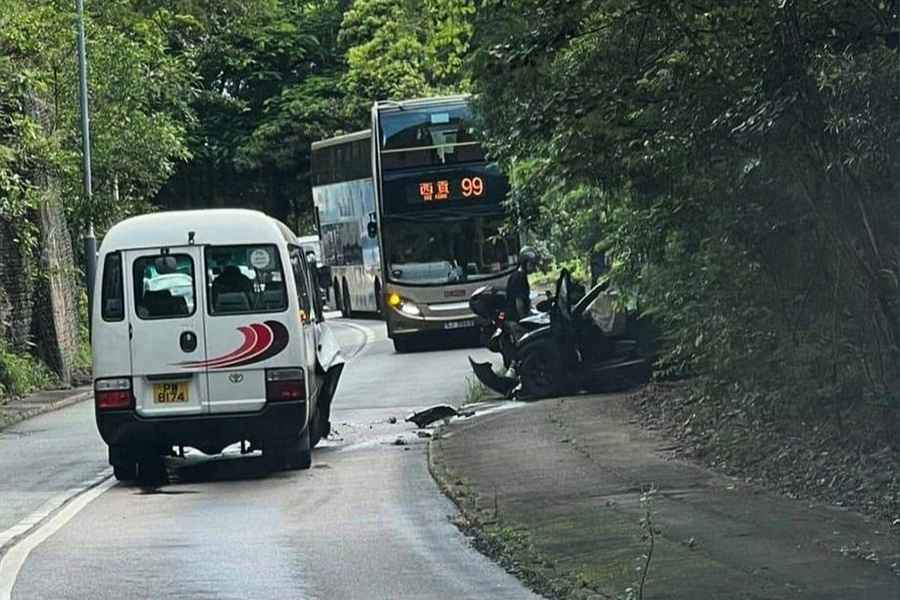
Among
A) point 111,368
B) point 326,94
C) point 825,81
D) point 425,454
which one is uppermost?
point 326,94

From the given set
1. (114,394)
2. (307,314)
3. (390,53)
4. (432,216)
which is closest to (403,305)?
(432,216)

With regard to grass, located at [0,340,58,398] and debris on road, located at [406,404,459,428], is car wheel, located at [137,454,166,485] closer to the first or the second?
debris on road, located at [406,404,459,428]

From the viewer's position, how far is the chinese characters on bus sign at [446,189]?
3212 cm

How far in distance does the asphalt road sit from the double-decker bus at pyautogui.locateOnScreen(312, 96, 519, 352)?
36.1 ft

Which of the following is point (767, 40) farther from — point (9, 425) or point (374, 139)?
point (374, 139)

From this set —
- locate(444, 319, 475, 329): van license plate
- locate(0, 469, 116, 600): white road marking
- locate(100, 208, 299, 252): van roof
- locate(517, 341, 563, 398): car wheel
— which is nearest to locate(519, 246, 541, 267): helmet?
locate(517, 341, 563, 398): car wheel

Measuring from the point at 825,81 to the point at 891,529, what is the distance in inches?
109

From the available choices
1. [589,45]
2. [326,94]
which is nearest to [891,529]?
[589,45]

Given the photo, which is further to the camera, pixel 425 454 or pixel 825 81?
pixel 425 454

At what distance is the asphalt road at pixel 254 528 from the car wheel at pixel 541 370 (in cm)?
193

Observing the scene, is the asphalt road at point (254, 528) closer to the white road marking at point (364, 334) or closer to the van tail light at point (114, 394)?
the van tail light at point (114, 394)

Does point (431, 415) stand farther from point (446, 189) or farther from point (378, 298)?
point (378, 298)

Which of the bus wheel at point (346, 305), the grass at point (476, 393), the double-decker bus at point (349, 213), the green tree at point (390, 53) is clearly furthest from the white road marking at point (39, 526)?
the bus wheel at point (346, 305)

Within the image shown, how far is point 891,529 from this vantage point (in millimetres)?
10430
